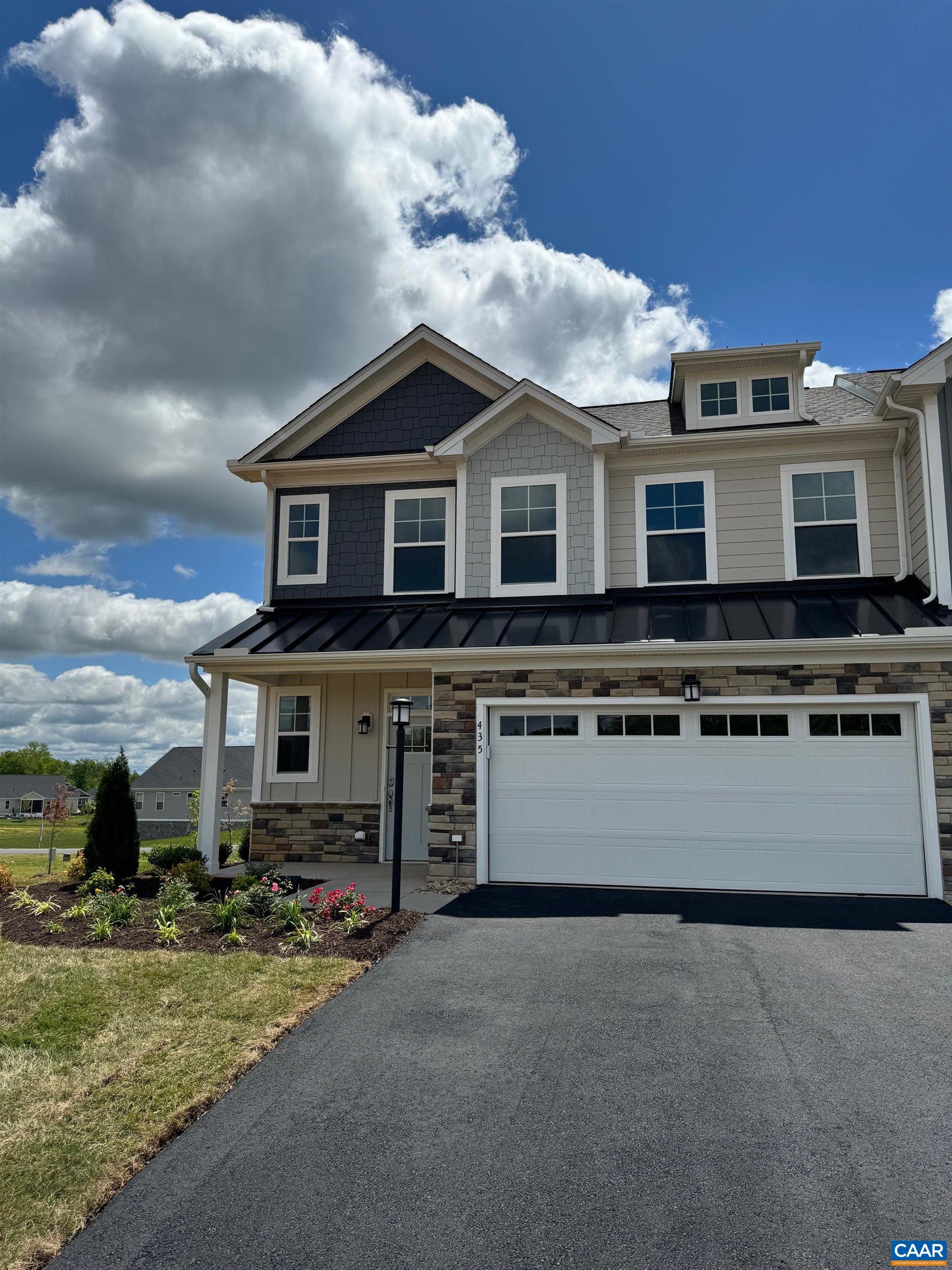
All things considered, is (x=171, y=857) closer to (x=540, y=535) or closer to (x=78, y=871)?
(x=78, y=871)

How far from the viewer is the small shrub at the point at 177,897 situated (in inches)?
336

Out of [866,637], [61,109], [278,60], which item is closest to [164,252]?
[61,109]

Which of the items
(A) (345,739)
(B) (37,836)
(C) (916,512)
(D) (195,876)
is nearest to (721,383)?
(C) (916,512)

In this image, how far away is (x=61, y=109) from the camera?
36.3 feet

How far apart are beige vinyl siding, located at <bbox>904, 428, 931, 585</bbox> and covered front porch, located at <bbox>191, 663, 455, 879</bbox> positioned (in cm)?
709

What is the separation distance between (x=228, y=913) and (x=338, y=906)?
109 cm

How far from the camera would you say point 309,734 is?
1304 centimetres

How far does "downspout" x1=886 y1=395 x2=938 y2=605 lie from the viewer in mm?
10311

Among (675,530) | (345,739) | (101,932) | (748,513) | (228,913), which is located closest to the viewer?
(101,932)

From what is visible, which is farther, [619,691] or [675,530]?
[675,530]

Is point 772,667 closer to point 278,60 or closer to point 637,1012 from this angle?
point 637,1012

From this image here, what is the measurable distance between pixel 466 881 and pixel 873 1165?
6592mm

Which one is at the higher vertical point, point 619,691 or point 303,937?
point 619,691

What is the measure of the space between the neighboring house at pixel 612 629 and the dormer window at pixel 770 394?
0.04 metres
